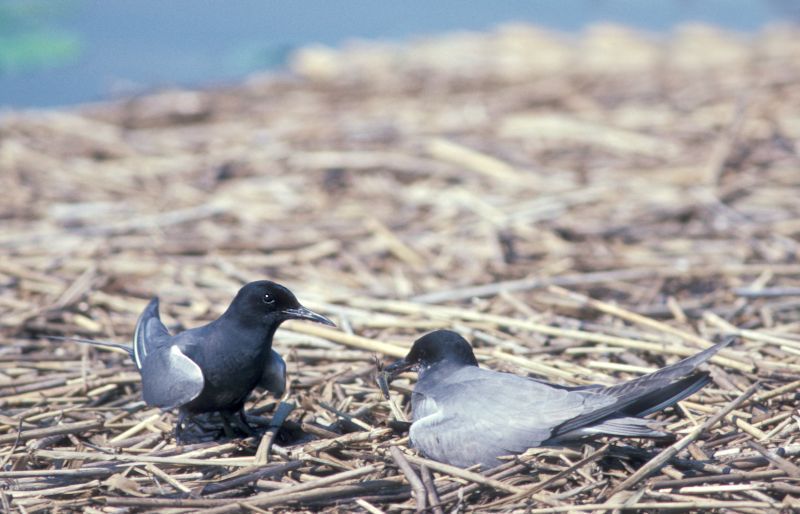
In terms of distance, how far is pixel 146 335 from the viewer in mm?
4355

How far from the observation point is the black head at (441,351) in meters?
4.07

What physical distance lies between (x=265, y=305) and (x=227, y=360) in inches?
10.8

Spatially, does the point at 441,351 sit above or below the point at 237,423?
above

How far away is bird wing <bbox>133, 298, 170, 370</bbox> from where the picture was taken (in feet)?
14.0

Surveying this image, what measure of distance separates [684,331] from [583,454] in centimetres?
156

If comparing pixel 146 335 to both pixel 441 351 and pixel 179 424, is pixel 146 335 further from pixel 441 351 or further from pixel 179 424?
pixel 441 351

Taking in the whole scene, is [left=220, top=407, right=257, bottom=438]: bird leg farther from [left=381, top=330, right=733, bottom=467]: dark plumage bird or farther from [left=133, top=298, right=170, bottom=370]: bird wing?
[left=381, top=330, right=733, bottom=467]: dark plumage bird

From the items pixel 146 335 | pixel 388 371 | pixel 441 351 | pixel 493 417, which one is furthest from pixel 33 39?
pixel 493 417

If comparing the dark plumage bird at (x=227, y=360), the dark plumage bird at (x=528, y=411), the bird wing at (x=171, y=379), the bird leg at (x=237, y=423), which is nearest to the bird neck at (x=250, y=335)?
the dark plumage bird at (x=227, y=360)

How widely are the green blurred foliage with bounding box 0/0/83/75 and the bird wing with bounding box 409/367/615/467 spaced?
37.7ft

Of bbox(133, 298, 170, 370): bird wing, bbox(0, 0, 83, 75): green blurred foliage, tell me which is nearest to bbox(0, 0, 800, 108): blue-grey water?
bbox(0, 0, 83, 75): green blurred foliage

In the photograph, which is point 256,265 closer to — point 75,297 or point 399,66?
point 75,297

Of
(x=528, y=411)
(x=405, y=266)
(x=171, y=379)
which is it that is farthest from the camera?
(x=405, y=266)

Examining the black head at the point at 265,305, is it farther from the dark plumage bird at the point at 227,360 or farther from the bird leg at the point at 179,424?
the bird leg at the point at 179,424
